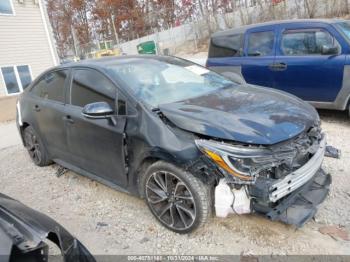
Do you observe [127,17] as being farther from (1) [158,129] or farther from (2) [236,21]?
(1) [158,129]

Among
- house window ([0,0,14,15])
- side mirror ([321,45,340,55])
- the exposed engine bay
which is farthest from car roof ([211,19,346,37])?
house window ([0,0,14,15])

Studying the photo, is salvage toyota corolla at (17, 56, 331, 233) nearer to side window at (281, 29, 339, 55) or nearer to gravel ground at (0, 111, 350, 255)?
gravel ground at (0, 111, 350, 255)

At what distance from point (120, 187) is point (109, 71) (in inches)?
48.7

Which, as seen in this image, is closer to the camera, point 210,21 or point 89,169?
point 89,169

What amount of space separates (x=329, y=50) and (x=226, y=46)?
6.90ft

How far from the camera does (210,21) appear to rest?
2561 cm

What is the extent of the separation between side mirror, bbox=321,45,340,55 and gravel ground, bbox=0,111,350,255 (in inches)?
59.1

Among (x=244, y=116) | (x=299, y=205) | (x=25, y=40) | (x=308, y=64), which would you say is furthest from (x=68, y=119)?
(x=25, y=40)

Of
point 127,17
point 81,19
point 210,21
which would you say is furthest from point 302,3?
point 81,19

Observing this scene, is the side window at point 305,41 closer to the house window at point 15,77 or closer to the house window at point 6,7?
the house window at point 15,77

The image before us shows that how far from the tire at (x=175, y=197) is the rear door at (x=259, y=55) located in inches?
147

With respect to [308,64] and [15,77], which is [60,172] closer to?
[308,64]

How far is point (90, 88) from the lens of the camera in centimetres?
357

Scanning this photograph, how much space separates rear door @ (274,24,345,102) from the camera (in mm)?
Result: 5074
